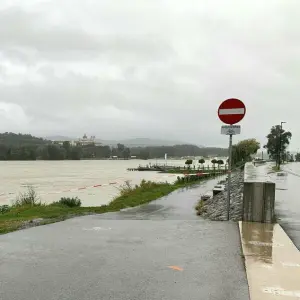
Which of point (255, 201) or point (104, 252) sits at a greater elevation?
point (255, 201)

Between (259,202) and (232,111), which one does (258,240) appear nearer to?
(259,202)

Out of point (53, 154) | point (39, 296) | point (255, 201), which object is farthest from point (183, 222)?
point (53, 154)

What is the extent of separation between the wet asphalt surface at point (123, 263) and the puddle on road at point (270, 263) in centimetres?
14

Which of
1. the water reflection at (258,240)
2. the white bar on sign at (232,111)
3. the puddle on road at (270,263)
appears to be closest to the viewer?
the puddle on road at (270,263)

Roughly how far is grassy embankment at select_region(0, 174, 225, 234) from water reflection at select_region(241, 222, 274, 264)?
4.45 metres

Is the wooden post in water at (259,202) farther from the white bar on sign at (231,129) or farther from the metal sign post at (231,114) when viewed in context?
the white bar on sign at (231,129)

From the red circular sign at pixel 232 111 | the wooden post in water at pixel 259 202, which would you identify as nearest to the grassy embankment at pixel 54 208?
the wooden post in water at pixel 259 202

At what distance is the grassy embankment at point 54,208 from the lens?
9.62 metres

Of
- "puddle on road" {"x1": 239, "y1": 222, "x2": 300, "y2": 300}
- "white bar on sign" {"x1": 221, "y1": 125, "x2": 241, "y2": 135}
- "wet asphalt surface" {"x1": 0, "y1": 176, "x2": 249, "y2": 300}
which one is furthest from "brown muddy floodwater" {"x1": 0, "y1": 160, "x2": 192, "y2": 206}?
"puddle on road" {"x1": 239, "y1": 222, "x2": 300, "y2": 300}

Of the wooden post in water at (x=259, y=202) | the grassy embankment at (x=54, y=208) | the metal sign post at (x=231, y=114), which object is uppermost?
the metal sign post at (x=231, y=114)

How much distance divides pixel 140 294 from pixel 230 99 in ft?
18.4

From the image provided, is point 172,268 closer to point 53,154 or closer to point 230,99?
point 230,99

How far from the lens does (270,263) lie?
205 inches

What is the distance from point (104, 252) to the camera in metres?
5.90
